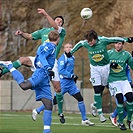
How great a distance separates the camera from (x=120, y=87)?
14703mm

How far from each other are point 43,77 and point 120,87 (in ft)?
11.4

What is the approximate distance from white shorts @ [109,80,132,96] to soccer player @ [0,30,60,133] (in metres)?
3.09

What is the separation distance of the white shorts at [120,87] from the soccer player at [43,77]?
10.1 ft

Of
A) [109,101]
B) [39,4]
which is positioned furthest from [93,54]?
[39,4]

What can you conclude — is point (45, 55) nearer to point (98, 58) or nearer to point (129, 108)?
point (98, 58)

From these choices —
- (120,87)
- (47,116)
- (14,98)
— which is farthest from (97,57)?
(14,98)

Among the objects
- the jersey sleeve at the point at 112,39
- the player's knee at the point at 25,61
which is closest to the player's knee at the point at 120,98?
the jersey sleeve at the point at 112,39

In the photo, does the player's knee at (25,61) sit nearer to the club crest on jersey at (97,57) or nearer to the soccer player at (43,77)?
the soccer player at (43,77)

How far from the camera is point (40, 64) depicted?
466 inches

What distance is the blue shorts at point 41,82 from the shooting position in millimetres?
11648

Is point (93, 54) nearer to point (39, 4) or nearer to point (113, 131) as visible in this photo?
point (113, 131)

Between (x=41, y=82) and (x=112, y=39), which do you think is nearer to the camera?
(x=41, y=82)

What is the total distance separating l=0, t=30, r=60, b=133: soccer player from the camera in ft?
38.1

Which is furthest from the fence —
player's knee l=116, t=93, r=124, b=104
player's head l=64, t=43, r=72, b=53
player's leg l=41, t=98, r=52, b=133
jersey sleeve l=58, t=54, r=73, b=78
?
player's leg l=41, t=98, r=52, b=133
